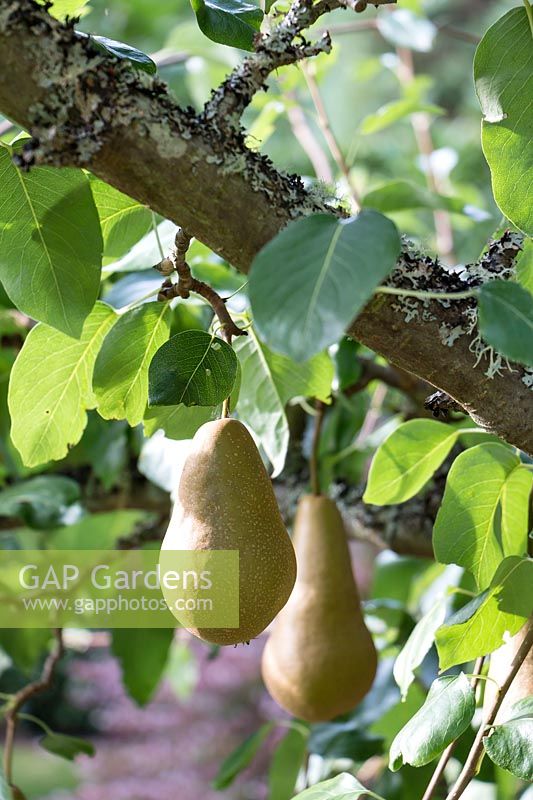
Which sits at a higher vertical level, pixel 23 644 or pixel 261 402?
pixel 261 402

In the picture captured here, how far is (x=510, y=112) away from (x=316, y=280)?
16cm

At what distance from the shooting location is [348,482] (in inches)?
29.7

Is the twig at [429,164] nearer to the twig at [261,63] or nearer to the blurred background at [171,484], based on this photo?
the blurred background at [171,484]

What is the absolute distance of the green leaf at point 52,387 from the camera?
42 cm

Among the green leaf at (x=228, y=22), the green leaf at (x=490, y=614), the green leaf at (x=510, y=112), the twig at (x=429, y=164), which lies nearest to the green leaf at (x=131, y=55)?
the green leaf at (x=228, y=22)

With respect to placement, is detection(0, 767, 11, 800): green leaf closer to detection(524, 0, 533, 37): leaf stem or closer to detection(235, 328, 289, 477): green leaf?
detection(235, 328, 289, 477): green leaf

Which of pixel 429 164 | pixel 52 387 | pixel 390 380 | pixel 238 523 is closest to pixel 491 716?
pixel 238 523

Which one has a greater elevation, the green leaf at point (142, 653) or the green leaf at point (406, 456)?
the green leaf at point (406, 456)

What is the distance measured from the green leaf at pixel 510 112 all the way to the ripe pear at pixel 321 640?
11.4 inches

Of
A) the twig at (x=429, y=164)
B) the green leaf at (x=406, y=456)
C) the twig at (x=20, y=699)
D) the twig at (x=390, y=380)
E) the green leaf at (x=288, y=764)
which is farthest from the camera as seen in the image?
the twig at (x=429, y=164)

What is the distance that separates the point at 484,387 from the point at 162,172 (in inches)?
5.5

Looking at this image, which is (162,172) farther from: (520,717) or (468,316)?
(520,717)

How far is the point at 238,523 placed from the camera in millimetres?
333

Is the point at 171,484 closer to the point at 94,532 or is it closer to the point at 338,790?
the point at 338,790
